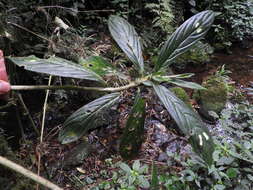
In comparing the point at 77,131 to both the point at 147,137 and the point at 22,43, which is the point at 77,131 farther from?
the point at 147,137

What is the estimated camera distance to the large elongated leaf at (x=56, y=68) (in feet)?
1.86

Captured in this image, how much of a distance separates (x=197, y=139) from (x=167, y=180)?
0.79 m

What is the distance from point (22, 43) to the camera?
5.33 feet

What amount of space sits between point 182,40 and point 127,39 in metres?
0.15

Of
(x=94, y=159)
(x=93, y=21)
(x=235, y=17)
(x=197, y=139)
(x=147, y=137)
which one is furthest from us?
(x=235, y=17)

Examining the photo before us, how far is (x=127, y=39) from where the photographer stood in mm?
709

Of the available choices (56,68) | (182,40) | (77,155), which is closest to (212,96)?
(77,155)

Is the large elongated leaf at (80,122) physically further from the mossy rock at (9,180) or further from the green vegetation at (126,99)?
the mossy rock at (9,180)

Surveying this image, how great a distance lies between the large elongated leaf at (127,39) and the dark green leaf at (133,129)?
0.11m

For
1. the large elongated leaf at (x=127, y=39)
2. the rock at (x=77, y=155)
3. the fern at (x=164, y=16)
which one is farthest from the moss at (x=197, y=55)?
the large elongated leaf at (x=127, y=39)

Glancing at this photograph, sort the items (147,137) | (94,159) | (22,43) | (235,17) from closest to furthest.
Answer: (22,43) < (94,159) < (147,137) < (235,17)

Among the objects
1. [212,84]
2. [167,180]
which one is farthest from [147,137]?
[212,84]

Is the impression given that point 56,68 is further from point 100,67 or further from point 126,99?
point 126,99

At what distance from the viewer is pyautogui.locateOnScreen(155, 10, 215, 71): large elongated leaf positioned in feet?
2.15
